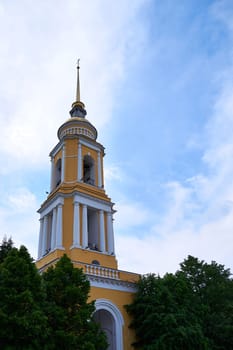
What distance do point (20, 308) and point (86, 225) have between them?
8953 millimetres

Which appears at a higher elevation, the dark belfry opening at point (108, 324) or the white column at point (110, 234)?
the white column at point (110, 234)

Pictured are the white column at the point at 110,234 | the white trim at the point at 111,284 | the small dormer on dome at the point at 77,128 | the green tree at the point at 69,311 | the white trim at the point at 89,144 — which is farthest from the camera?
the small dormer on dome at the point at 77,128

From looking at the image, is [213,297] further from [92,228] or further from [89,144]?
[89,144]

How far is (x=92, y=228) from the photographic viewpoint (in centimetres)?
2119

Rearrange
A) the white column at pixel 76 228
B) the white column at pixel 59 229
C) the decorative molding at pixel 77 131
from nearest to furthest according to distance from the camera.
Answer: the white column at pixel 76 228
the white column at pixel 59 229
the decorative molding at pixel 77 131

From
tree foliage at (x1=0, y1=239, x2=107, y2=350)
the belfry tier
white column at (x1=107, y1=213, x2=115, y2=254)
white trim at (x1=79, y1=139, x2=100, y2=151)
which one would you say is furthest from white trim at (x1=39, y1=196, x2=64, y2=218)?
tree foliage at (x1=0, y1=239, x2=107, y2=350)

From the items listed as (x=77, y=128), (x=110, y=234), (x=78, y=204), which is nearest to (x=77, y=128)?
(x=77, y=128)

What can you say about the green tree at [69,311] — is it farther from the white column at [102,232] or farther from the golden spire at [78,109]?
the golden spire at [78,109]

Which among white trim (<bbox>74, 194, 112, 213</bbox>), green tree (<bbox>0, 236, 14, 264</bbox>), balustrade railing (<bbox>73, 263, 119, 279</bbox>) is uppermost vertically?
white trim (<bbox>74, 194, 112, 213</bbox>)

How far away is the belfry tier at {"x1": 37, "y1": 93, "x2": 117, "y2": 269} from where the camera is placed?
18766mm

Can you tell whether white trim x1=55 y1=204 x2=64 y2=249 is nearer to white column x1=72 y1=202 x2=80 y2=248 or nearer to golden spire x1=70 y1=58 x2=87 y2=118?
white column x1=72 y1=202 x2=80 y2=248

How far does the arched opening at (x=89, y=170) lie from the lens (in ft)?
75.4

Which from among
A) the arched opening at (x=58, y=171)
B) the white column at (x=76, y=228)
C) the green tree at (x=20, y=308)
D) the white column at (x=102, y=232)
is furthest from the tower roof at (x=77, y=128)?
the green tree at (x=20, y=308)

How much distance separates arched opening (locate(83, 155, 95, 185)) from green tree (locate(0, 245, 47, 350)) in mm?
11331
